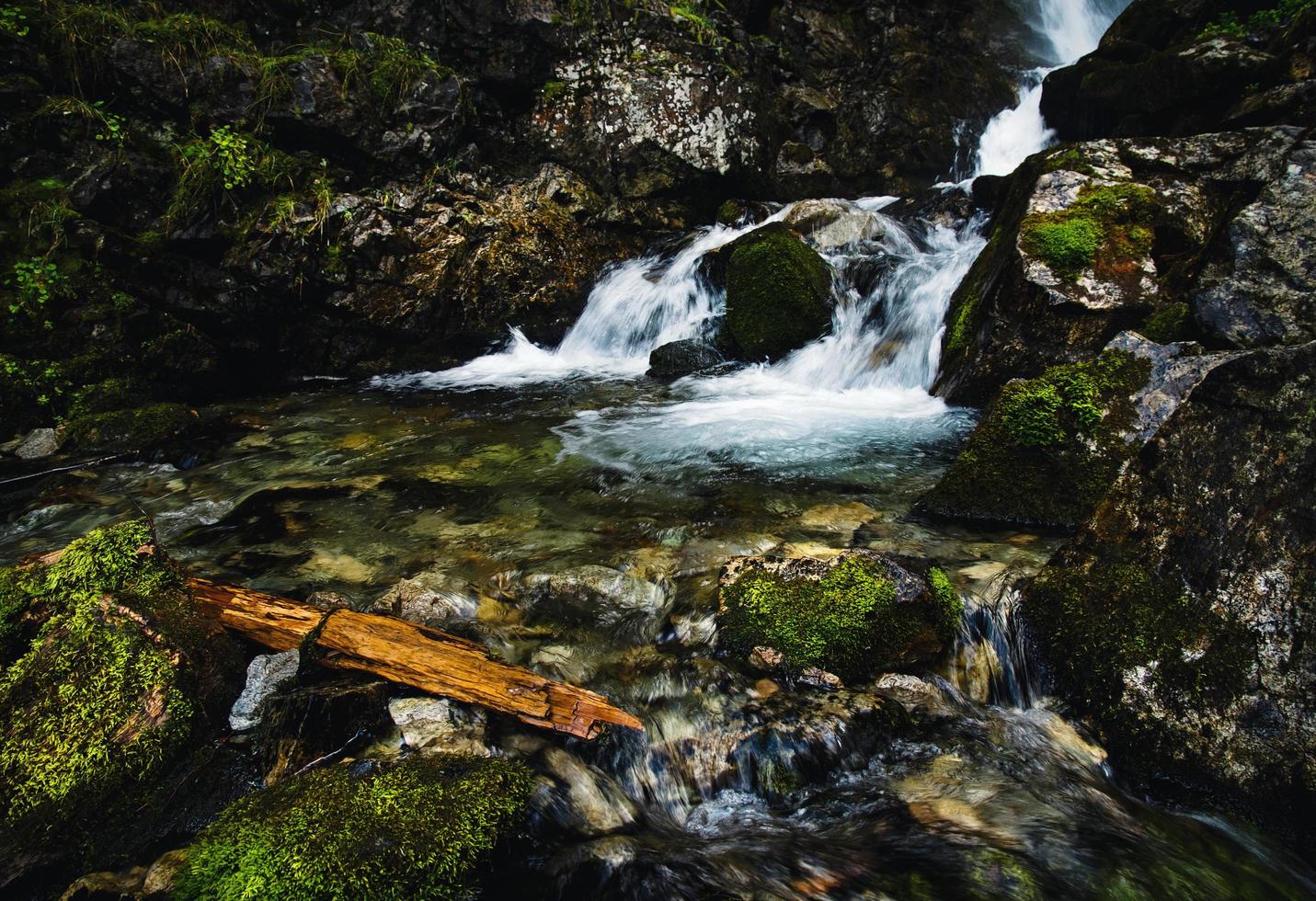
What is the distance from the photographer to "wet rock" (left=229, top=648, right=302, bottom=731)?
8.84 ft

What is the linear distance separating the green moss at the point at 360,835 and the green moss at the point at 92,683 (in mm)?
688

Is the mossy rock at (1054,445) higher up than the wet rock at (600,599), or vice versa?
the mossy rock at (1054,445)

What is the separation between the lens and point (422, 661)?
285 cm

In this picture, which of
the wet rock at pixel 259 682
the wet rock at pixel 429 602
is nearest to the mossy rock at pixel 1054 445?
the wet rock at pixel 429 602

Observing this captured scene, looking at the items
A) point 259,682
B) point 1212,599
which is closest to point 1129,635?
point 1212,599

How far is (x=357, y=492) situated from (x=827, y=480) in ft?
14.8

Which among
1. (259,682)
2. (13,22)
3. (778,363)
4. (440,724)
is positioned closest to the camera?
(440,724)

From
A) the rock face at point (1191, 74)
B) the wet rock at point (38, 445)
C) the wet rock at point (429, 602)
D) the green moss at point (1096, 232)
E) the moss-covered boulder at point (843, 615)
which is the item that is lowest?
the wet rock at point (38, 445)

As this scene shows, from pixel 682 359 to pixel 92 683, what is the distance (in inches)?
332

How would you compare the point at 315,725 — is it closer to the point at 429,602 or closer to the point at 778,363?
the point at 429,602

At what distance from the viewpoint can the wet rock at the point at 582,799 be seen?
2.38m

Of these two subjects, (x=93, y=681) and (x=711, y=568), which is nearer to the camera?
(x=93, y=681)

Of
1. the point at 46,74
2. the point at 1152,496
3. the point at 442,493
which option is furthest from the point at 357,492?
the point at 46,74

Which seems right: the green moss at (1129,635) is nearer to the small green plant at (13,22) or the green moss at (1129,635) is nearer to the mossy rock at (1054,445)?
the mossy rock at (1054,445)
